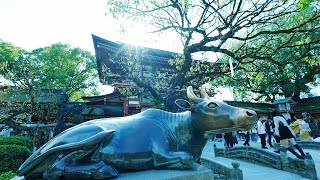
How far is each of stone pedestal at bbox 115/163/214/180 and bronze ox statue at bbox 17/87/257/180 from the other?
A: 0.07 meters

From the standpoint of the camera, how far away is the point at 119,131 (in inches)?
92.8

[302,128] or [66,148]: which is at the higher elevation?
[66,148]

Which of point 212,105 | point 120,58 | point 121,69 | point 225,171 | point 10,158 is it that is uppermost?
point 120,58

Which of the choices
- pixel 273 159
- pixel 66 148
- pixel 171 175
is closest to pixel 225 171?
pixel 273 159

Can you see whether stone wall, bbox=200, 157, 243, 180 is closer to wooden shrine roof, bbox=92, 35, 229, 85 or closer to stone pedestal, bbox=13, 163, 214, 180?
stone pedestal, bbox=13, 163, 214, 180

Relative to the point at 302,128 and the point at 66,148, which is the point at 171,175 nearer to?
the point at 66,148

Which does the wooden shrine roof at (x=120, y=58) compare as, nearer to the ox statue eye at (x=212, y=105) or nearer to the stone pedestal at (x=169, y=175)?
the ox statue eye at (x=212, y=105)

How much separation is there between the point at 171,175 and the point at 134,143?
1.73 feet

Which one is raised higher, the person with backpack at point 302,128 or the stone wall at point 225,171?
the person with backpack at point 302,128

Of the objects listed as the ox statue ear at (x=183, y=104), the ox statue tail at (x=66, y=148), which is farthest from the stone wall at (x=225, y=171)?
the ox statue tail at (x=66, y=148)

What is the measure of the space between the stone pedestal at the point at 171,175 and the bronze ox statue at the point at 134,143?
68mm

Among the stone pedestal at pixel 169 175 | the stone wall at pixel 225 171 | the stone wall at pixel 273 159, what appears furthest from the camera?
the stone wall at pixel 273 159

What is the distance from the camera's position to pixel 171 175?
205cm

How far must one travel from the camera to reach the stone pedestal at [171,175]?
203cm
